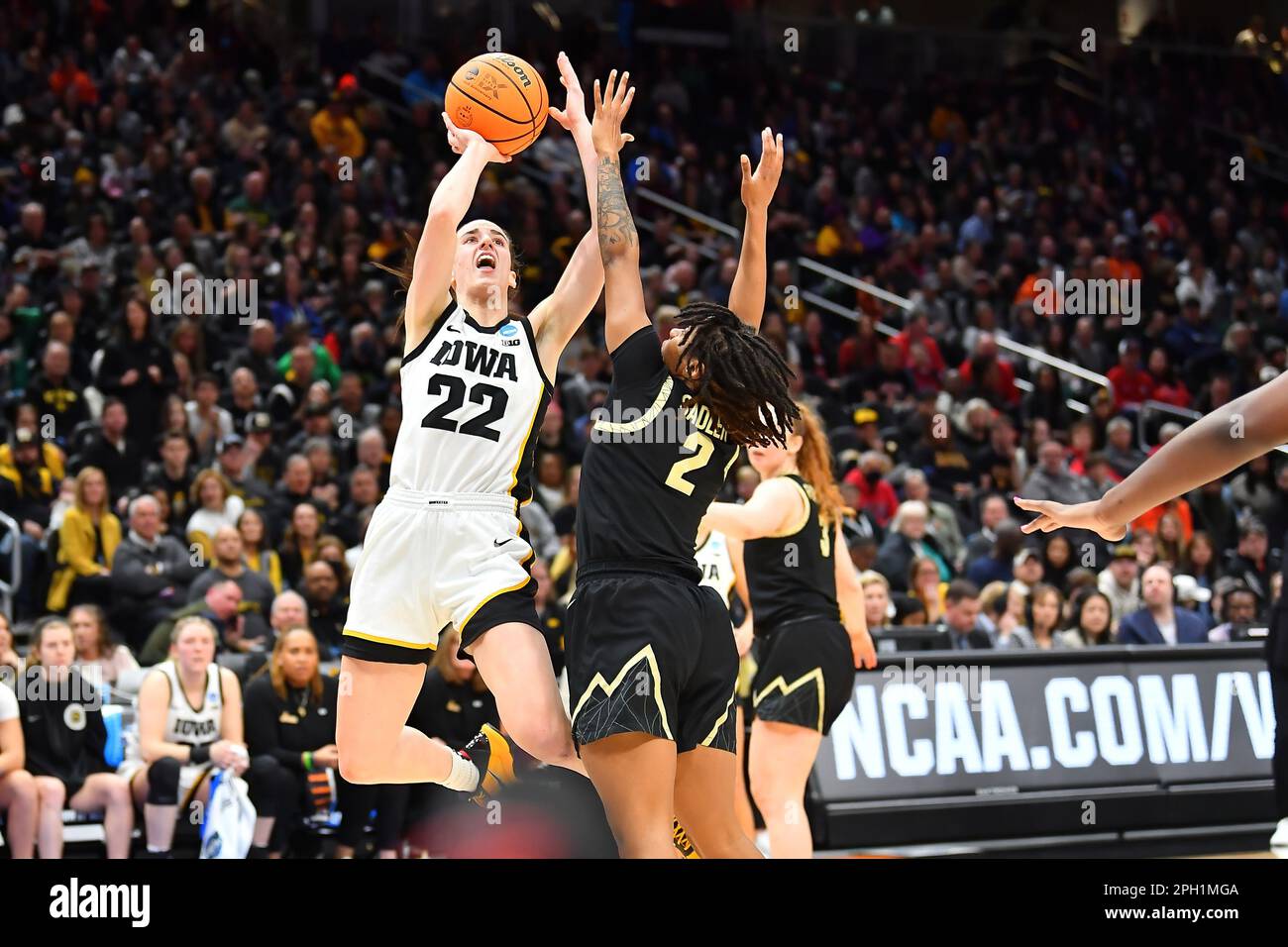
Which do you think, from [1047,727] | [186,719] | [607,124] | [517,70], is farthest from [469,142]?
[1047,727]

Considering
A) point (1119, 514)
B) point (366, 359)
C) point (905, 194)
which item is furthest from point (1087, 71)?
point (1119, 514)

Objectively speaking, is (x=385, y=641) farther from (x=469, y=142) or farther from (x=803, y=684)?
(x=803, y=684)

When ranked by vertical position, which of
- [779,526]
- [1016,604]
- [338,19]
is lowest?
[1016,604]

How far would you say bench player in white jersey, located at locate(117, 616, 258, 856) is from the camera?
7844mm

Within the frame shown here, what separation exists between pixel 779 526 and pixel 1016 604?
450cm

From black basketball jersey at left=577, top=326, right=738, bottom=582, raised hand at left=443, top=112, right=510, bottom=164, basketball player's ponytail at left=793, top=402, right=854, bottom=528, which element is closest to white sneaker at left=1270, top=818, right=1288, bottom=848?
basketball player's ponytail at left=793, top=402, right=854, bottom=528

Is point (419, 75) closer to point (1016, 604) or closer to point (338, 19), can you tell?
point (338, 19)

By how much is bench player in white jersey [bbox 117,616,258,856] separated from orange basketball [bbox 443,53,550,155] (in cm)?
376

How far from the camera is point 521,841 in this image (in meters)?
6.70

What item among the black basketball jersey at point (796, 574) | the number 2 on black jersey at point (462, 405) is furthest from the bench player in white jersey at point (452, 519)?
the black basketball jersey at point (796, 574)

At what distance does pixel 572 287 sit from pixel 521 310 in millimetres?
9053

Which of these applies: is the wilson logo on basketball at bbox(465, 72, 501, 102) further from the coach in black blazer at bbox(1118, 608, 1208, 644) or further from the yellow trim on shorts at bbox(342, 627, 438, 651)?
the coach in black blazer at bbox(1118, 608, 1208, 644)
